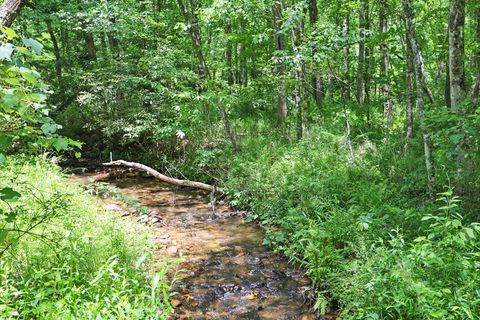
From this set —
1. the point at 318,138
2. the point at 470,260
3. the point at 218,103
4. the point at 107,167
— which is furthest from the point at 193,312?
the point at 107,167

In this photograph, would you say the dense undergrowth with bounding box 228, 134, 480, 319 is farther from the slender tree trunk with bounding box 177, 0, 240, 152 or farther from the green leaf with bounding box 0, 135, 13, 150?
the green leaf with bounding box 0, 135, 13, 150

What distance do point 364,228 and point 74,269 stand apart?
3833 millimetres

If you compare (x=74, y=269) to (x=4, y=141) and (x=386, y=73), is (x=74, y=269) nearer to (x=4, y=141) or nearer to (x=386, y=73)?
(x=4, y=141)

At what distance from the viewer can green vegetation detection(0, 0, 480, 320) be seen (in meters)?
3.40

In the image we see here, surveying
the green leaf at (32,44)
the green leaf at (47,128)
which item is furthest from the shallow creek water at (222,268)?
the green leaf at (32,44)

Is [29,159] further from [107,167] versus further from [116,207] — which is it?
[107,167]

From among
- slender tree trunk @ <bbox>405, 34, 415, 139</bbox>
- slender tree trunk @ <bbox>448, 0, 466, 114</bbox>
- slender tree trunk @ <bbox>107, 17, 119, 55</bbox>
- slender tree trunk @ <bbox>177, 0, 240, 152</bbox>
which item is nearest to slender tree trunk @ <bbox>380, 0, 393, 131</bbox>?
slender tree trunk @ <bbox>405, 34, 415, 139</bbox>

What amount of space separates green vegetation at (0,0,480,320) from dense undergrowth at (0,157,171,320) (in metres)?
0.03

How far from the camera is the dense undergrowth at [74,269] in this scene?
3104 millimetres

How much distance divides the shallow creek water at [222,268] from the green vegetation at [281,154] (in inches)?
14.9

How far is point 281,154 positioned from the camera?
9.77 m

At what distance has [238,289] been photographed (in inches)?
204

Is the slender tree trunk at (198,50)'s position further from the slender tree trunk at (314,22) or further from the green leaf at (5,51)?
the green leaf at (5,51)

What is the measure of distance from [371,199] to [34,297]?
5072 millimetres
